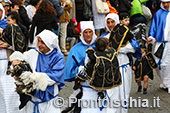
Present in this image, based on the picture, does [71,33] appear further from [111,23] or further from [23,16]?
[111,23]

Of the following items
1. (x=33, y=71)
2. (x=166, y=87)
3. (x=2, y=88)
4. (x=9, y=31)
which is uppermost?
(x=9, y=31)

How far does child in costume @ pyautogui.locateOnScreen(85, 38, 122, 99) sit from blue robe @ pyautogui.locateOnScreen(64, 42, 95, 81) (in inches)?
17.4

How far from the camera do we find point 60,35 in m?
12.0

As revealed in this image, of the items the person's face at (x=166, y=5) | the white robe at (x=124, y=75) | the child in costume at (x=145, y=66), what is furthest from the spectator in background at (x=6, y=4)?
the person's face at (x=166, y=5)

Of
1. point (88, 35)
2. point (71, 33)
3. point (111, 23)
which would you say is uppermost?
point (111, 23)

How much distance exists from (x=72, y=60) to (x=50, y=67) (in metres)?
0.79

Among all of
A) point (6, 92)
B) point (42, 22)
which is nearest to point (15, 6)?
point (42, 22)

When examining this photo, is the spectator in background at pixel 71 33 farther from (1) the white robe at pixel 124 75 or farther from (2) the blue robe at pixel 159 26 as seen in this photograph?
(1) the white robe at pixel 124 75

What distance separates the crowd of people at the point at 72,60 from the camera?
5523 millimetres

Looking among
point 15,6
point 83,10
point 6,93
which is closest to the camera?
point 6,93

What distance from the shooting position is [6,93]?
7098 millimetres

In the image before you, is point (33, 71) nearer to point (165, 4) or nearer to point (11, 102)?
point (11, 102)

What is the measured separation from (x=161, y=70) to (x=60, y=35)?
3820mm

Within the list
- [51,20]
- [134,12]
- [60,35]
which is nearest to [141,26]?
[134,12]
